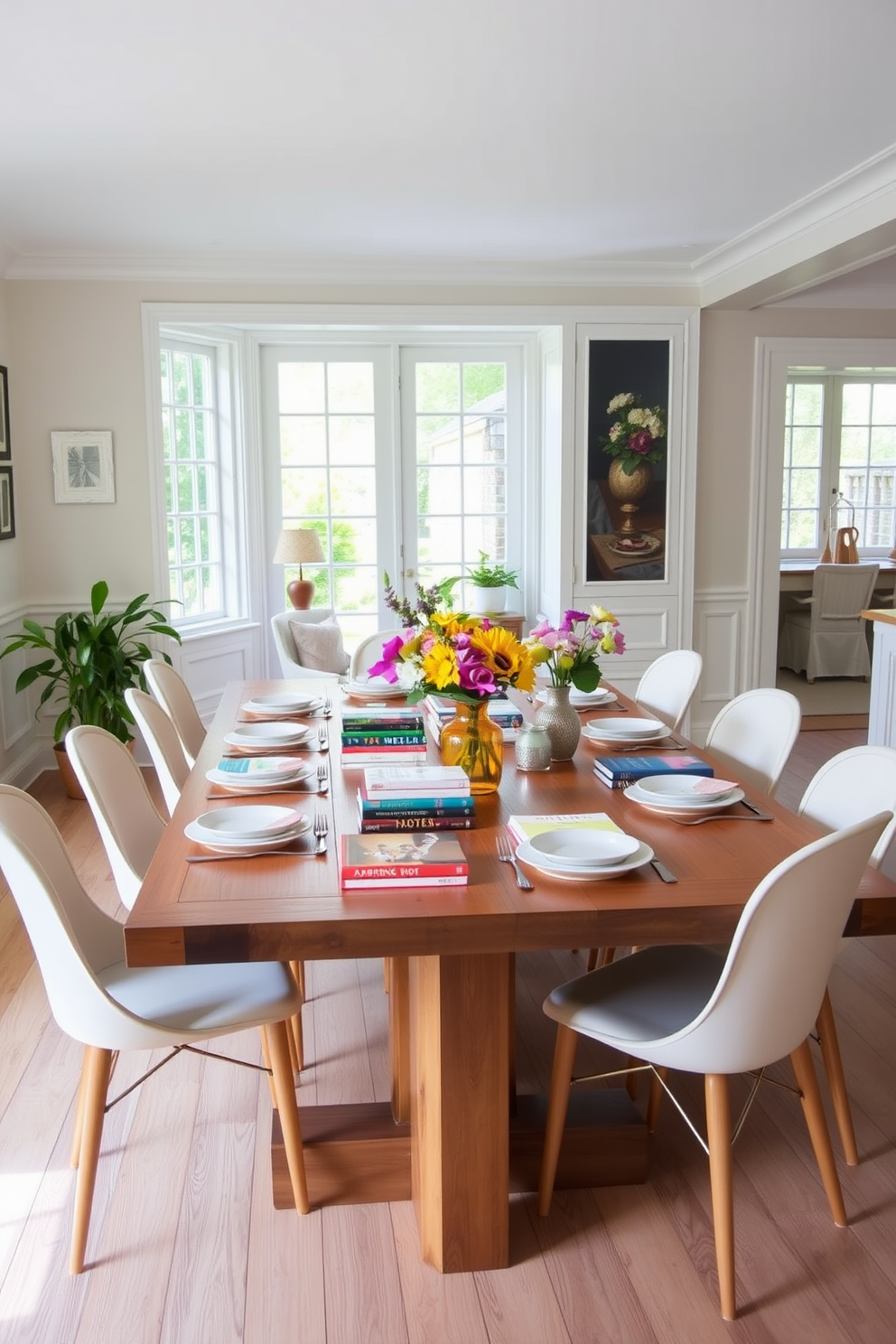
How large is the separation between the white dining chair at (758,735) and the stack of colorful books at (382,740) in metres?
0.81

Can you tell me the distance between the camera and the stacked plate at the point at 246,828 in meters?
2.14

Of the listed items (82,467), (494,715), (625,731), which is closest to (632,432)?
(82,467)

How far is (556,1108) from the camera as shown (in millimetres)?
2199

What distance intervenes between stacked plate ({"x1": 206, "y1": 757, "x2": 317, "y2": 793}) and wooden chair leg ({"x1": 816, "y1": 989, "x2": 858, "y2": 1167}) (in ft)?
4.03

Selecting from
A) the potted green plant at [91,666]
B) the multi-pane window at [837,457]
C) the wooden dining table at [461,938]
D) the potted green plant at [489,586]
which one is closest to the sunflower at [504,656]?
the wooden dining table at [461,938]

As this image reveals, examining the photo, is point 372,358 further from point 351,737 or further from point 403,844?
point 403,844

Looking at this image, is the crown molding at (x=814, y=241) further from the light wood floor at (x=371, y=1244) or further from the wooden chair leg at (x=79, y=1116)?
the wooden chair leg at (x=79, y=1116)

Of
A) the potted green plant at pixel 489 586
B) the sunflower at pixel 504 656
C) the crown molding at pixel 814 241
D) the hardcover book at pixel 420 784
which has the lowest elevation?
the hardcover book at pixel 420 784

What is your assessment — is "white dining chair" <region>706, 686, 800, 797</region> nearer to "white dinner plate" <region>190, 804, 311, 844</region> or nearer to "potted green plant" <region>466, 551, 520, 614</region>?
"white dinner plate" <region>190, 804, 311, 844</region>

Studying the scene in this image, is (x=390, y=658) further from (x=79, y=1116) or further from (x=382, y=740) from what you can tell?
(x=79, y=1116)

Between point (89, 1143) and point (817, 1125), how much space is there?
53.5 inches

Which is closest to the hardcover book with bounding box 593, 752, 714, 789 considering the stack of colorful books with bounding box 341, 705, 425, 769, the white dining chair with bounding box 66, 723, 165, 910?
the stack of colorful books with bounding box 341, 705, 425, 769

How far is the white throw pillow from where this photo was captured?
224 inches

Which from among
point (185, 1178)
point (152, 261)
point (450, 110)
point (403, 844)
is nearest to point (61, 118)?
point (450, 110)
